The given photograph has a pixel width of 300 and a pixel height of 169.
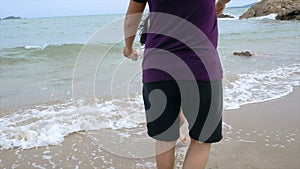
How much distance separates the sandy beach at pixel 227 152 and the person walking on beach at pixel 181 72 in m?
0.92

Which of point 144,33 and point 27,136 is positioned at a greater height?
point 144,33

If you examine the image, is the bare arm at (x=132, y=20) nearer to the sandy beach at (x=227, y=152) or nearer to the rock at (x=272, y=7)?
the sandy beach at (x=227, y=152)

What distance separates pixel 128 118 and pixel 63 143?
3.01ft

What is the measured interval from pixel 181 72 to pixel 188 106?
191 millimetres

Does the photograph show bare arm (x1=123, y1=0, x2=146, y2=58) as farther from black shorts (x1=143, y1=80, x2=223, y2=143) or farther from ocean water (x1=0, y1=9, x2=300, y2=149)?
ocean water (x1=0, y1=9, x2=300, y2=149)

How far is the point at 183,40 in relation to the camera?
1.46m

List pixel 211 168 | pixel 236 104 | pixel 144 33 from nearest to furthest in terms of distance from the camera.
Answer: pixel 144 33, pixel 211 168, pixel 236 104

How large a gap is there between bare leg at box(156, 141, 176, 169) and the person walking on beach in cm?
4

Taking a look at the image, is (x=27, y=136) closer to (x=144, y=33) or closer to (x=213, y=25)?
(x=144, y=33)

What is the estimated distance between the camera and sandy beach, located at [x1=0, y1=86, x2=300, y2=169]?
8.09 feet

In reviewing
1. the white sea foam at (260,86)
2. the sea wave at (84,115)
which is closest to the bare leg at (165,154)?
the sea wave at (84,115)

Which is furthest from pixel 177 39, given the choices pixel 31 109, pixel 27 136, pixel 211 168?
pixel 31 109

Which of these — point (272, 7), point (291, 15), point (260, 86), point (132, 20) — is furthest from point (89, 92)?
point (272, 7)

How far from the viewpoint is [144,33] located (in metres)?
1.78
